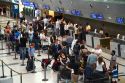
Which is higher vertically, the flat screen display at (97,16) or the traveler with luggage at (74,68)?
the flat screen display at (97,16)

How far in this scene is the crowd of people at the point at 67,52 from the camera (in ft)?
49.9

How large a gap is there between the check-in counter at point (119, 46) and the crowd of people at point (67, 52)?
203 cm

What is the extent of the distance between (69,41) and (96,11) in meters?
4.64

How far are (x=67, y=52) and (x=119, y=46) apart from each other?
13.2ft

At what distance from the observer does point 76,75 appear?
49.7 feet

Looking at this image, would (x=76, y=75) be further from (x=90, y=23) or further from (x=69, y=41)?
(x=90, y=23)

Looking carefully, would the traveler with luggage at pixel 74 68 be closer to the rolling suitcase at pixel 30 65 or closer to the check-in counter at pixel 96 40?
the rolling suitcase at pixel 30 65

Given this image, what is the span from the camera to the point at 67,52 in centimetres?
1939

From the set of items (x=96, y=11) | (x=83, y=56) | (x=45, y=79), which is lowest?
(x=45, y=79)

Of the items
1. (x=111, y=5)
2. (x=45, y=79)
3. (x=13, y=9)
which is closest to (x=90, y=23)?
(x=111, y=5)

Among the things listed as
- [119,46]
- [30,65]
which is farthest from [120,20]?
[30,65]

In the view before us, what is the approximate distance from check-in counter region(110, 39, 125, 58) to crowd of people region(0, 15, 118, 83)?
6.66ft

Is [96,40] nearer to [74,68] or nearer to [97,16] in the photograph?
[97,16]

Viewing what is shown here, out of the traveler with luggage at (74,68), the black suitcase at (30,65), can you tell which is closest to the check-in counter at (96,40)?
the black suitcase at (30,65)
